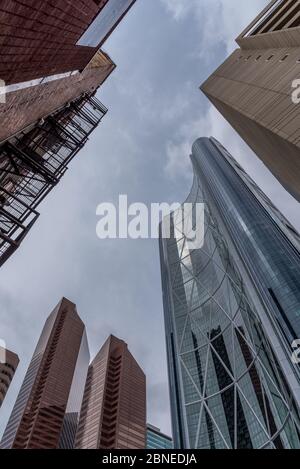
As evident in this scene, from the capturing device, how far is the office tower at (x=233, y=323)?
61125 mm

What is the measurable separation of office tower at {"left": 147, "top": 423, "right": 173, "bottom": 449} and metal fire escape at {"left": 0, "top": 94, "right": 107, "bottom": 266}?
19832cm

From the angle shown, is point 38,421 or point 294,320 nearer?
point 294,320

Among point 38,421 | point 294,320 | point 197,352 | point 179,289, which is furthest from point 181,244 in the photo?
point 38,421

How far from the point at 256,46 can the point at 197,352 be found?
7832 cm

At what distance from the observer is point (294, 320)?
191 feet

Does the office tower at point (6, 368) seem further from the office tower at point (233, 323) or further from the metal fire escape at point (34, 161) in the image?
→ the metal fire escape at point (34, 161)

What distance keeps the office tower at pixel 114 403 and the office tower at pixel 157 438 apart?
209ft

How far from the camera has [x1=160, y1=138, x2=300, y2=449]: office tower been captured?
201 ft

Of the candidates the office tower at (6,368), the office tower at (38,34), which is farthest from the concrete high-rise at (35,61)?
the office tower at (6,368)

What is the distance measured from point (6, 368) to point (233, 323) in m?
68.3

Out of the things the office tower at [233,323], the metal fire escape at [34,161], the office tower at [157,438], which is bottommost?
the metal fire escape at [34,161]

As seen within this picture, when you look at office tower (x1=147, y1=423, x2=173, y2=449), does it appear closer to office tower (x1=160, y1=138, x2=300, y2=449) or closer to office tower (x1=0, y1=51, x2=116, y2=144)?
office tower (x1=160, y1=138, x2=300, y2=449)

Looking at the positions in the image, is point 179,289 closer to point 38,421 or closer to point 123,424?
point 123,424

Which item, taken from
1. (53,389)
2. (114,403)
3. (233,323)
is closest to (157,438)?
(53,389)
